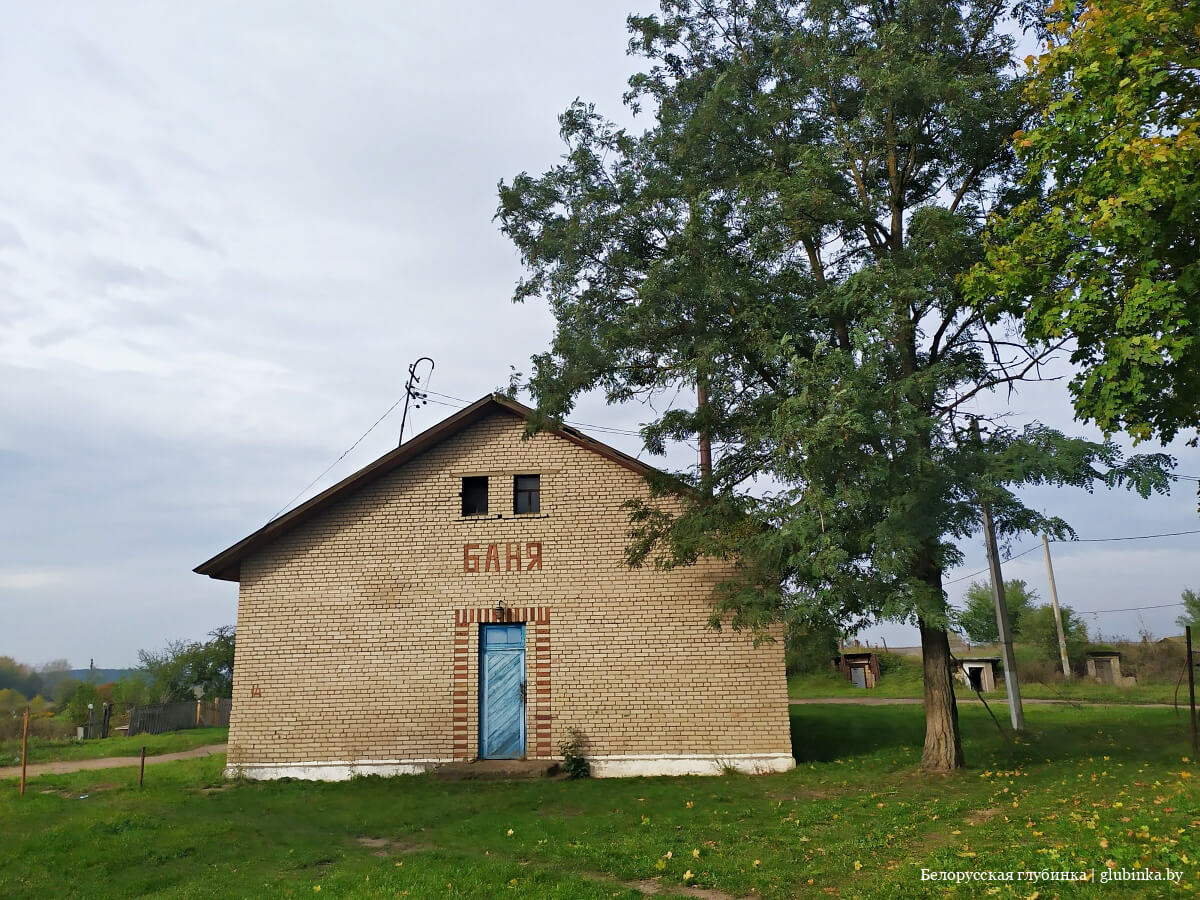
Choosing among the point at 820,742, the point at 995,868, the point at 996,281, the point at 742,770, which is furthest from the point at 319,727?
the point at 996,281

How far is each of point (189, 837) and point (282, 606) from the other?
19.5 feet

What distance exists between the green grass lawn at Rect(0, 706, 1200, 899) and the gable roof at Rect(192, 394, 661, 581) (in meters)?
4.19

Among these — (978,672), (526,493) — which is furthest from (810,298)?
(978,672)

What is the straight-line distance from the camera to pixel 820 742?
17.0m

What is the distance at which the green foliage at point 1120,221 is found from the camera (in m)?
8.62

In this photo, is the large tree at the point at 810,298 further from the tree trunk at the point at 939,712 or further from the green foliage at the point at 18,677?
the green foliage at the point at 18,677

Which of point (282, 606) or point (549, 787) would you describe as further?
point (282, 606)

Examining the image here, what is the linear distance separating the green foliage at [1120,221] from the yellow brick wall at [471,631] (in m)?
7.33

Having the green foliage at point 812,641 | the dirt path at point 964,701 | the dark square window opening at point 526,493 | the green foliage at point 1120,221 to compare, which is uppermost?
the green foliage at point 1120,221

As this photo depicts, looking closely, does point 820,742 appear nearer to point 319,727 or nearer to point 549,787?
point 549,787

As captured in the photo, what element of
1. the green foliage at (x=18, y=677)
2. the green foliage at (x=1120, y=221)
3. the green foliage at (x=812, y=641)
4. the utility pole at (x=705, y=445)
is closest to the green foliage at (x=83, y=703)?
the green foliage at (x=18, y=677)

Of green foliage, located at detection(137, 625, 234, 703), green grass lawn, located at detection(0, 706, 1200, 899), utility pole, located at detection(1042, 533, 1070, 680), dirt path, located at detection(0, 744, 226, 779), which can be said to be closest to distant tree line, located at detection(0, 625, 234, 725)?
green foliage, located at detection(137, 625, 234, 703)

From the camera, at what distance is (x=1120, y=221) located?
334 inches

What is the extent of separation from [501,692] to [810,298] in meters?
9.03
